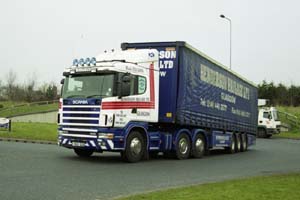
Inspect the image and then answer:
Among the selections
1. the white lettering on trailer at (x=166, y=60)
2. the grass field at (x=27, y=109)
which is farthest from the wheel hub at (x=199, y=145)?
the grass field at (x=27, y=109)

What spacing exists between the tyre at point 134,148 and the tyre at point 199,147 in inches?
151

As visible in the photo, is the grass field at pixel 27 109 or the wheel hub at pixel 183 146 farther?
the grass field at pixel 27 109

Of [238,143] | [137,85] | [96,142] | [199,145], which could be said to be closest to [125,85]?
[137,85]

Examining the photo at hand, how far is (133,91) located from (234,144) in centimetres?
1095

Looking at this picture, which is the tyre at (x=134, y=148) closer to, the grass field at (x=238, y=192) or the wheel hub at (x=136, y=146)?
the wheel hub at (x=136, y=146)

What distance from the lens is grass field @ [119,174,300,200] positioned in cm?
836

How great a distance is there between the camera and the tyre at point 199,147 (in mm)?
19022

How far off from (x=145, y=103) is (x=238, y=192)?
7.07m

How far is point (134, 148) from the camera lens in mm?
15211

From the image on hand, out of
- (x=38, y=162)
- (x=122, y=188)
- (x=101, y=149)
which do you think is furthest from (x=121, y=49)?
(x=122, y=188)

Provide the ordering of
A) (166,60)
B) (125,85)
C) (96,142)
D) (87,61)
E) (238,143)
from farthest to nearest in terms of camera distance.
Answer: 1. (238,143)
2. (166,60)
3. (87,61)
4. (125,85)
5. (96,142)

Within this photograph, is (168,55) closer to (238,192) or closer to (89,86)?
(89,86)

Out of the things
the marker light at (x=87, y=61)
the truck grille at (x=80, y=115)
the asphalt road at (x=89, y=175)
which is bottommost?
the asphalt road at (x=89, y=175)

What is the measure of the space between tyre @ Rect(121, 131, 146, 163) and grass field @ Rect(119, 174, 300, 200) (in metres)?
4.96
